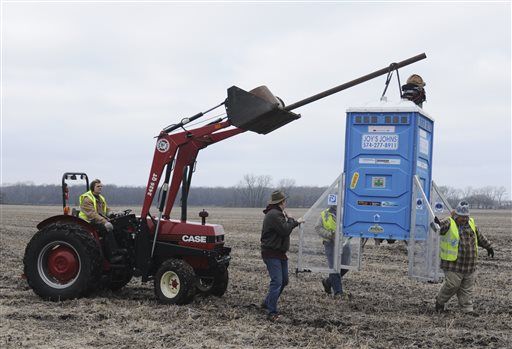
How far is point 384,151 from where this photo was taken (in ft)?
28.2

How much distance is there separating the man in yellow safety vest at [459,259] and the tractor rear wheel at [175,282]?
3612mm

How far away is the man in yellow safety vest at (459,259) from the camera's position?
8898mm

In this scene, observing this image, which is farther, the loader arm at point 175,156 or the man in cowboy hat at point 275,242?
the loader arm at point 175,156

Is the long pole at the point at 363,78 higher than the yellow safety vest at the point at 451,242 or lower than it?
higher

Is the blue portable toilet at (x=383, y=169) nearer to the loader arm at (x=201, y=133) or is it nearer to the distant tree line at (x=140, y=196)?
the loader arm at (x=201, y=133)

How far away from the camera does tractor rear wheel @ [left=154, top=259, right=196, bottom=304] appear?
8.86 meters

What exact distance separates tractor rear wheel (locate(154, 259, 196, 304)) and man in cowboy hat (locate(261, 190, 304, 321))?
→ 1153mm

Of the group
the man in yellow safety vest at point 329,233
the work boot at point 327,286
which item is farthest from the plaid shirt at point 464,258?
the work boot at point 327,286

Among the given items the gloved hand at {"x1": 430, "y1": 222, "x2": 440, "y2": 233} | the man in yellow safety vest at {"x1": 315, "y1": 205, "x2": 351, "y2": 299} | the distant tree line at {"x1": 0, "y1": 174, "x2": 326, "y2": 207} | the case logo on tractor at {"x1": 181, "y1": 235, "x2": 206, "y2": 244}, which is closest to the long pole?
the man in yellow safety vest at {"x1": 315, "y1": 205, "x2": 351, "y2": 299}

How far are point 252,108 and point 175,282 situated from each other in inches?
108

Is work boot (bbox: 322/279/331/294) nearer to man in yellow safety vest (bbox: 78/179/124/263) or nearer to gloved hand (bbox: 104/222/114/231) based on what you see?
man in yellow safety vest (bbox: 78/179/124/263)

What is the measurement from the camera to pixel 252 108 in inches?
345

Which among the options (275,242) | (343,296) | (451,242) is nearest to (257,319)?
(275,242)

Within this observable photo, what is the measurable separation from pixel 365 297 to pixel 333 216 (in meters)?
1.68
